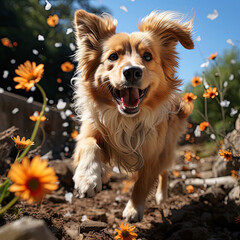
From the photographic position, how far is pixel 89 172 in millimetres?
2139

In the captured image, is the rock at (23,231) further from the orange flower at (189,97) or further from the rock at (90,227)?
the orange flower at (189,97)

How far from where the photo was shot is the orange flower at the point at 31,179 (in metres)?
0.85

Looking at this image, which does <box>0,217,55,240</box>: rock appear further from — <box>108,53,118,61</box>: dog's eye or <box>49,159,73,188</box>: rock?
<box>49,159,73,188</box>: rock

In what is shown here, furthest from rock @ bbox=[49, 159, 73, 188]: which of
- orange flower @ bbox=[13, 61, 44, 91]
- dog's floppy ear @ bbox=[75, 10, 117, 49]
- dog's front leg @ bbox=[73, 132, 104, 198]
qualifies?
orange flower @ bbox=[13, 61, 44, 91]

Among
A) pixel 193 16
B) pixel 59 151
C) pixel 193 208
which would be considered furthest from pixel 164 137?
pixel 59 151

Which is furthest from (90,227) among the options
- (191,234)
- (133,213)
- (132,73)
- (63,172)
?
(63,172)

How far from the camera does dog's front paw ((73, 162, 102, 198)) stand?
2004 mm

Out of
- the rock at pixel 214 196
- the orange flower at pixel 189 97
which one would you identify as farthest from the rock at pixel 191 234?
the orange flower at pixel 189 97

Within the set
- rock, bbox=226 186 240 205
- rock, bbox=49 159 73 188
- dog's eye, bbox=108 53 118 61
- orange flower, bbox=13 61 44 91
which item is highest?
dog's eye, bbox=108 53 118 61

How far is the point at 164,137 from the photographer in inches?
120

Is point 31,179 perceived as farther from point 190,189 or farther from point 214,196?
point 190,189

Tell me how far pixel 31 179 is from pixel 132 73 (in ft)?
5.38

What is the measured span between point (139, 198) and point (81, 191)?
36.3 inches

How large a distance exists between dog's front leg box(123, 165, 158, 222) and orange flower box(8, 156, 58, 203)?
1.91 metres
